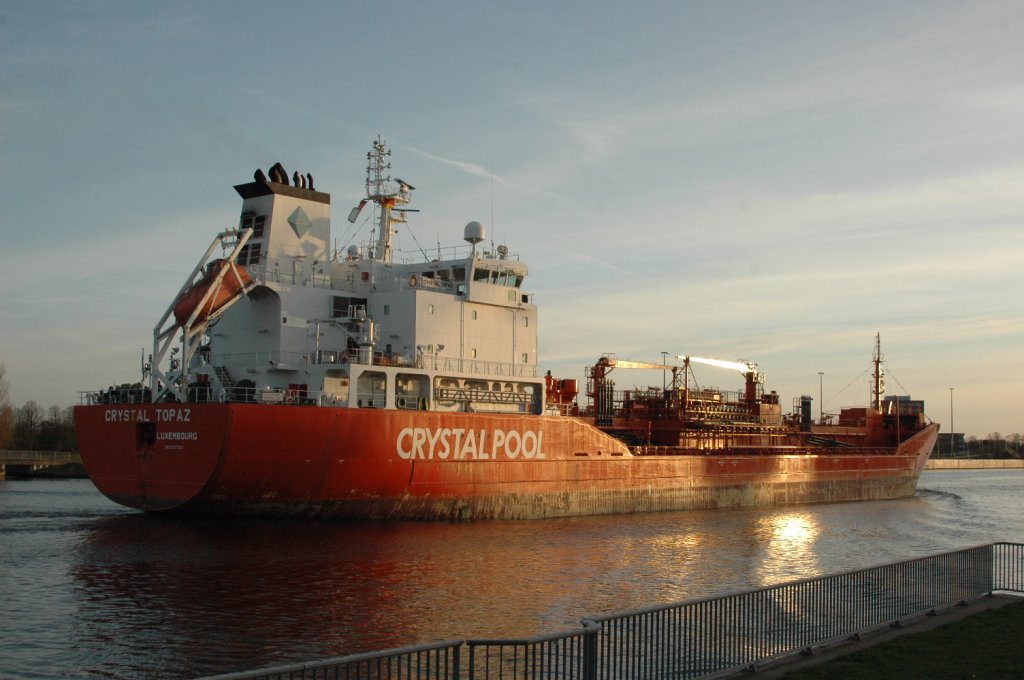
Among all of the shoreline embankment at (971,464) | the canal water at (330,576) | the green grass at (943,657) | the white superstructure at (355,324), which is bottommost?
the shoreline embankment at (971,464)

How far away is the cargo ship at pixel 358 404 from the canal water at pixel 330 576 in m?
1.09

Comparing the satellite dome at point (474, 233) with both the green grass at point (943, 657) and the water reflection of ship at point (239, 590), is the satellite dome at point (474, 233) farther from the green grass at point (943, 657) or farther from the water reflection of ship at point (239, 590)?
the green grass at point (943, 657)

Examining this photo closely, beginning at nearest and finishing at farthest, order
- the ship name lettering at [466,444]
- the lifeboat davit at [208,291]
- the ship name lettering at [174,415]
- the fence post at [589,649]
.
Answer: the fence post at [589,649]
the ship name lettering at [174,415]
the lifeboat davit at [208,291]
the ship name lettering at [466,444]

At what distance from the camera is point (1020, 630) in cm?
1236

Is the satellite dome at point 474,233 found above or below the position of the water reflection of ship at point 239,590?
above

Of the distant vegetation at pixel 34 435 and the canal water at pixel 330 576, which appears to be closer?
the canal water at pixel 330 576

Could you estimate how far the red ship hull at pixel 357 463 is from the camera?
24.4m

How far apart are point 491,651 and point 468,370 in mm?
17686

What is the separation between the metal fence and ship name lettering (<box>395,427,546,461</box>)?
12878 mm

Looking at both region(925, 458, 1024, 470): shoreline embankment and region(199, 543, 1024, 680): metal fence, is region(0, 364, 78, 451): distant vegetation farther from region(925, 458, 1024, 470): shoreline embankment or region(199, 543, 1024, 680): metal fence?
region(925, 458, 1024, 470): shoreline embankment

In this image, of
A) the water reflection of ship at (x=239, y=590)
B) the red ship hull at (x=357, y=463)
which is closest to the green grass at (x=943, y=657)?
the water reflection of ship at (x=239, y=590)

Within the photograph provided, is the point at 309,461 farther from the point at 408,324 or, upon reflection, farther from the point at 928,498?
the point at 928,498

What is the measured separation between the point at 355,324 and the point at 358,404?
3.62m

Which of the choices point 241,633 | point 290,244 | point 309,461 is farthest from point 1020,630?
point 290,244
